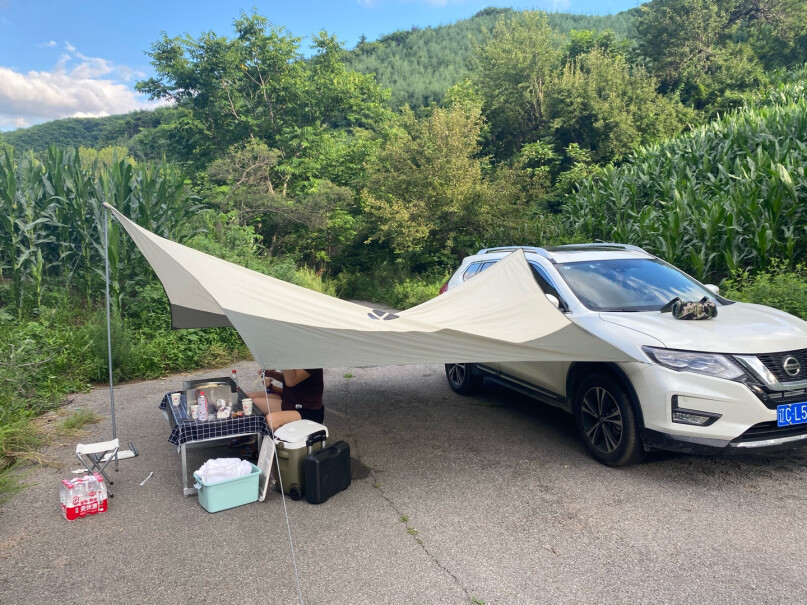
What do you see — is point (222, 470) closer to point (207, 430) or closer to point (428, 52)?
point (207, 430)

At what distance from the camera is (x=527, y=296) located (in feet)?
17.3

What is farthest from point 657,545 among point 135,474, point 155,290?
point 155,290

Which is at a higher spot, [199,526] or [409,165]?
[409,165]

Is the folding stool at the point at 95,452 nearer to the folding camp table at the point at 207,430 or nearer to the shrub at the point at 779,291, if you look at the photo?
the folding camp table at the point at 207,430

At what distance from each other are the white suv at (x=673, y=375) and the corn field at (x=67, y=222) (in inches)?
304

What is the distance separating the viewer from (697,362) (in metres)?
4.24

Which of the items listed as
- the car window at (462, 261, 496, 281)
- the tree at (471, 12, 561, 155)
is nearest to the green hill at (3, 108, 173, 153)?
the tree at (471, 12, 561, 155)

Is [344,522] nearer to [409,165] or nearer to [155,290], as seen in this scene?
[155,290]

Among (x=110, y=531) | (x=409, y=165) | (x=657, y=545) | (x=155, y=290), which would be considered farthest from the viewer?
(x=409, y=165)

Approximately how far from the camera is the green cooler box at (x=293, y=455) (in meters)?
4.48

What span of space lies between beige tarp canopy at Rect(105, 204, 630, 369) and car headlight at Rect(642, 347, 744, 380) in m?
0.27

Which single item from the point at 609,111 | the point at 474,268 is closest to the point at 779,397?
the point at 474,268

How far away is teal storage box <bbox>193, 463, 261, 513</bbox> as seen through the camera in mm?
4258

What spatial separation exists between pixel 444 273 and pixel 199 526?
16.8m
